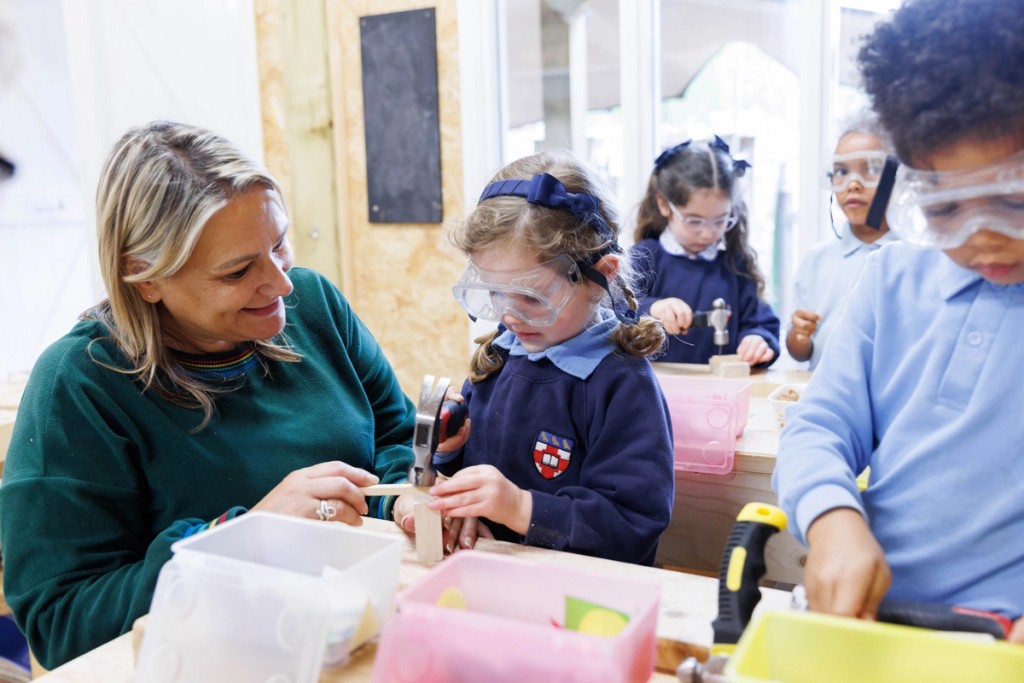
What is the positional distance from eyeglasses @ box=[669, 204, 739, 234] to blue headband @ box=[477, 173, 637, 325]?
1.67 metres

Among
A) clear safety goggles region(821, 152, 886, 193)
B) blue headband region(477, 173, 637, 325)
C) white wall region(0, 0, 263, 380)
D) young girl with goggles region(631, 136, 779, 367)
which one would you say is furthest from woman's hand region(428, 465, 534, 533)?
white wall region(0, 0, 263, 380)

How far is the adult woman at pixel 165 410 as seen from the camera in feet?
4.41

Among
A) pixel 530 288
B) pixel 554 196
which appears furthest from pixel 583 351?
pixel 554 196

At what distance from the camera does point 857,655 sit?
805mm

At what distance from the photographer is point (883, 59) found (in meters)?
1.06

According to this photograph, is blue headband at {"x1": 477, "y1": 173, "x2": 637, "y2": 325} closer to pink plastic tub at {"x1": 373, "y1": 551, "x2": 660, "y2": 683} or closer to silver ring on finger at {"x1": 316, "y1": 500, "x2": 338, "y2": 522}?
silver ring on finger at {"x1": 316, "y1": 500, "x2": 338, "y2": 522}

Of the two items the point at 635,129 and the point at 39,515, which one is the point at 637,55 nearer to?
the point at 635,129

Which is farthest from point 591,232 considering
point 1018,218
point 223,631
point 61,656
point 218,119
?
point 218,119

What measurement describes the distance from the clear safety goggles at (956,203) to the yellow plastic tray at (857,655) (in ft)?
1.50

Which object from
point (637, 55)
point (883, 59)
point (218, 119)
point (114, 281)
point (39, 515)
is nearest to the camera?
point (883, 59)

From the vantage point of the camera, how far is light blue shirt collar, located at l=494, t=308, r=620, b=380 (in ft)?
5.25

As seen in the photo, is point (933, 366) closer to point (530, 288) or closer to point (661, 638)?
point (661, 638)

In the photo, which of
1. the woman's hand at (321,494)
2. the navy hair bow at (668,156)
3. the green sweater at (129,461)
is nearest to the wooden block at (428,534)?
the woman's hand at (321,494)

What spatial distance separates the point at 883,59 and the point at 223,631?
103cm
